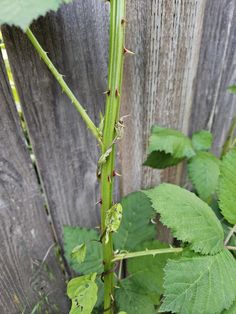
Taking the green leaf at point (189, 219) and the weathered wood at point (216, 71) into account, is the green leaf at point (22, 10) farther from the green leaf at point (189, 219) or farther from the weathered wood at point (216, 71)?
the weathered wood at point (216, 71)

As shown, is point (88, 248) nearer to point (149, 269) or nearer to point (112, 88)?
point (149, 269)

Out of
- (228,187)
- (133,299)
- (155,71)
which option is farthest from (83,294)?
(155,71)

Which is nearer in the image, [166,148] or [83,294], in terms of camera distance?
[83,294]

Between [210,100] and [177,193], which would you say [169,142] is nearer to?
[177,193]

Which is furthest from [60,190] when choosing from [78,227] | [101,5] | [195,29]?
[195,29]

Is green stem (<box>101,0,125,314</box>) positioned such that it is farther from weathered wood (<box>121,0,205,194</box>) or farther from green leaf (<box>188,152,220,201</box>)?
green leaf (<box>188,152,220,201</box>)

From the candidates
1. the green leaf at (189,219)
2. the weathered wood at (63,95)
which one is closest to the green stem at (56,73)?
the weathered wood at (63,95)
